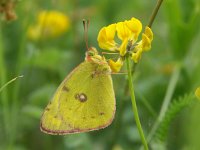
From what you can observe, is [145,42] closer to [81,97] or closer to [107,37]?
[107,37]

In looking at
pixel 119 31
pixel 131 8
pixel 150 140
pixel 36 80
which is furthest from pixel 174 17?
pixel 131 8

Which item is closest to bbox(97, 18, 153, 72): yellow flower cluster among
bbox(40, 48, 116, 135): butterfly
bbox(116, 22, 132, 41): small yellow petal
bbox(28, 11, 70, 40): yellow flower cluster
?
bbox(116, 22, 132, 41): small yellow petal

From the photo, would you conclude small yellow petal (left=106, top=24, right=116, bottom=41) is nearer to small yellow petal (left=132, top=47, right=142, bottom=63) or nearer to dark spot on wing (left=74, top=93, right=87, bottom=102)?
small yellow petal (left=132, top=47, right=142, bottom=63)

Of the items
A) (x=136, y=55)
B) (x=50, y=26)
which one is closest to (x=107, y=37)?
(x=136, y=55)

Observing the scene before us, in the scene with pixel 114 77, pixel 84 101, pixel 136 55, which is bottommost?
pixel 114 77

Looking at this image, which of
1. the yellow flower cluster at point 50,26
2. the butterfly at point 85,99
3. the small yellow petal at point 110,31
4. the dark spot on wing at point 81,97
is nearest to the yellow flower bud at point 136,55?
the small yellow petal at point 110,31

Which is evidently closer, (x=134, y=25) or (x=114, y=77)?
(x=134, y=25)

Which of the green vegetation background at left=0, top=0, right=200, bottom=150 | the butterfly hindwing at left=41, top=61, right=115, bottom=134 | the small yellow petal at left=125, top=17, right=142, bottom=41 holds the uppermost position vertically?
the small yellow petal at left=125, top=17, right=142, bottom=41
